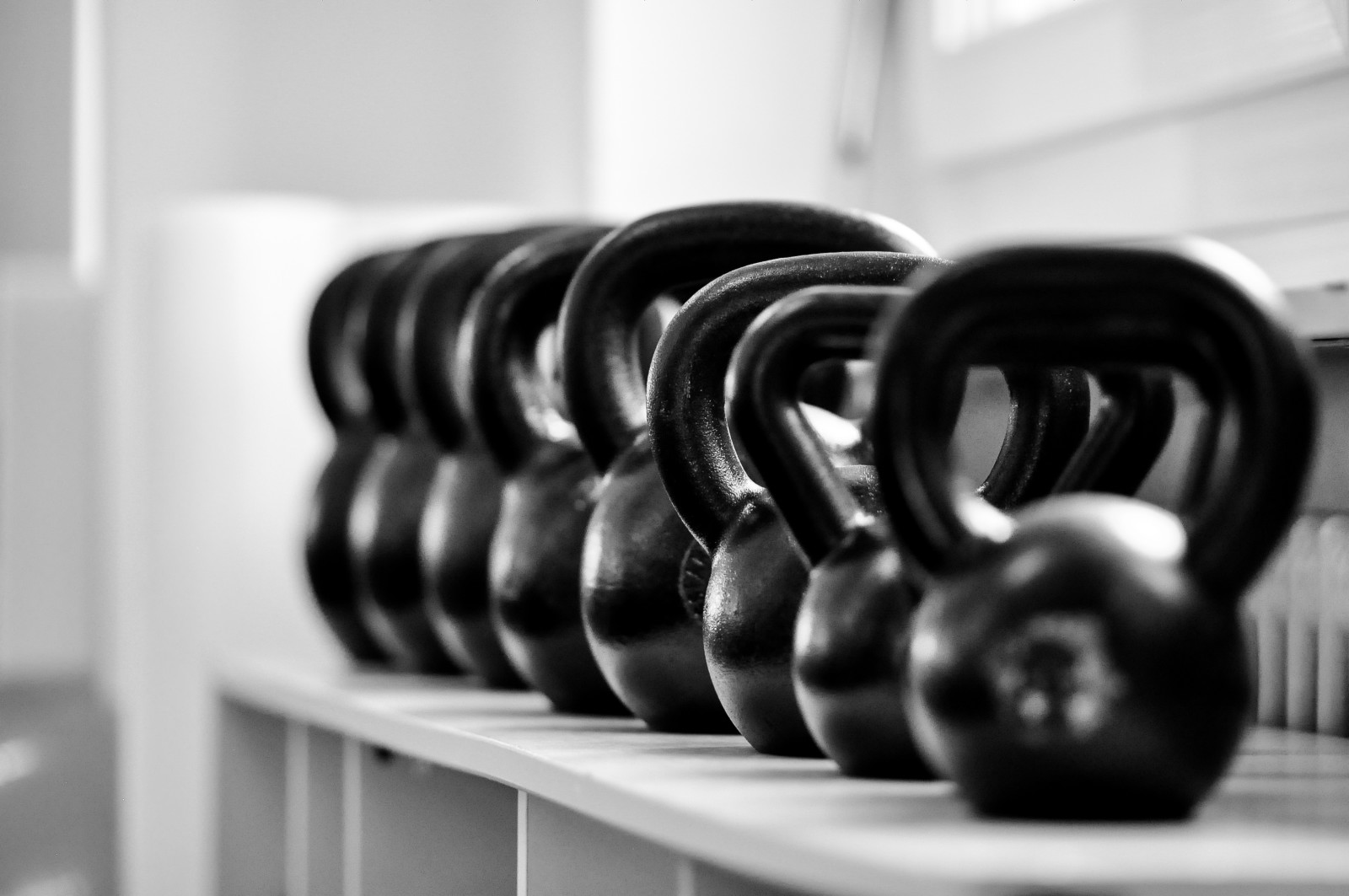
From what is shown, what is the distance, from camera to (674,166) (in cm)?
166

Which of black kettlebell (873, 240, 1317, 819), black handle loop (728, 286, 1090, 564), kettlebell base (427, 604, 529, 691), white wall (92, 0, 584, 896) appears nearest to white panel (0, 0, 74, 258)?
white wall (92, 0, 584, 896)

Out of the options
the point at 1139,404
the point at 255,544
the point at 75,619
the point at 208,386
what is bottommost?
the point at 75,619

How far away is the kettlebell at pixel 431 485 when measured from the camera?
102cm

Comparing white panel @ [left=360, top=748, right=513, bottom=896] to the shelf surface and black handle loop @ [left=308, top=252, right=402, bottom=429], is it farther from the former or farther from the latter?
black handle loop @ [left=308, top=252, right=402, bottom=429]

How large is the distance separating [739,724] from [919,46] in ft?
2.91

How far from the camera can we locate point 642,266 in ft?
2.67

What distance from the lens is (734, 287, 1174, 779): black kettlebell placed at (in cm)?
60

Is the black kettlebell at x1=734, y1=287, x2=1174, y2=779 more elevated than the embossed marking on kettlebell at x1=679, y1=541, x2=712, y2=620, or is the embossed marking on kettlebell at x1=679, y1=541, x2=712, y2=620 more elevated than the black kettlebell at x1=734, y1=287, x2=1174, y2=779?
the black kettlebell at x1=734, y1=287, x2=1174, y2=779

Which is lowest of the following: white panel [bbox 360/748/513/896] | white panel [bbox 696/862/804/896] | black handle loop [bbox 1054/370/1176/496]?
white panel [bbox 360/748/513/896]

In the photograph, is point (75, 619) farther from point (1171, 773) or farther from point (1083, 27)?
point (1171, 773)

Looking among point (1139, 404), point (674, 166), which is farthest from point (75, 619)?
point (1139, 404)

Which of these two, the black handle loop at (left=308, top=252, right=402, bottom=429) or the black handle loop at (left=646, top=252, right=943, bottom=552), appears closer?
the black handle loop at (left=646, top=252, right=943, bottom=552)

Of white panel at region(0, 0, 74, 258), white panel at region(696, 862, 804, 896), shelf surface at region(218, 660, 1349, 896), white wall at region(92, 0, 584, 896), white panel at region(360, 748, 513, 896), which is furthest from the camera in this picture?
white panel at region(0, 0, 74, 258)

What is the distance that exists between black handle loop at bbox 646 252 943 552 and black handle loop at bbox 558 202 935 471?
71mm
